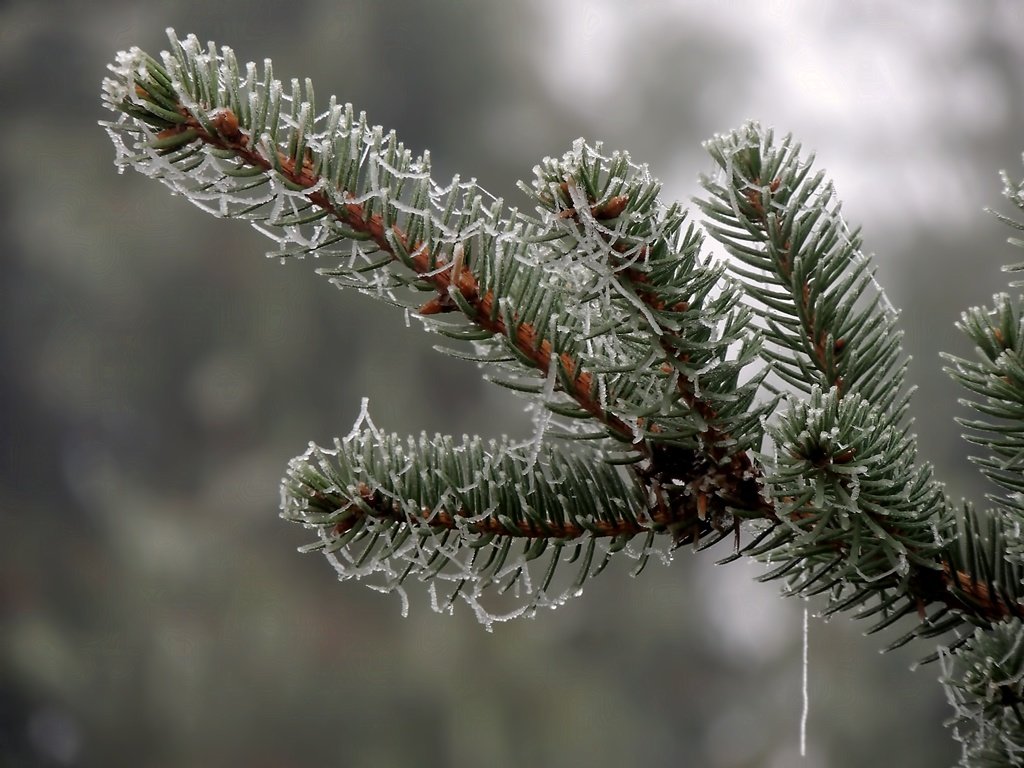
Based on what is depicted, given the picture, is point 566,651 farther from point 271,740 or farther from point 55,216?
point 55,216

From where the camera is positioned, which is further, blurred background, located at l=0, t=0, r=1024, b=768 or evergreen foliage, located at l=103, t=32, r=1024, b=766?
blurred background, located at l=0, t=0, r=1024, b=768

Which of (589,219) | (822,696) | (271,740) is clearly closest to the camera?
Result: (589,219)

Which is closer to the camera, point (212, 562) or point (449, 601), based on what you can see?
point (449, 601)

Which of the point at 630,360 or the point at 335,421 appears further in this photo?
the point at 335,421

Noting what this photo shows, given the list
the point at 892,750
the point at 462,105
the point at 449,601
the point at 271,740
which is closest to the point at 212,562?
the point at 271,740

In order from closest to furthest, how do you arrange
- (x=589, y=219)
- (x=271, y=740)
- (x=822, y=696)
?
(x=589, y=219)
(x=271, y=740)
(x=822, y=696)
